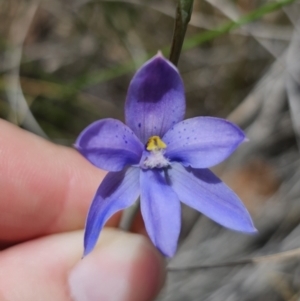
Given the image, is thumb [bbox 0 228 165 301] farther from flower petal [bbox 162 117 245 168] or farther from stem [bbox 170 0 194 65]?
stem [bbox 170 0 194 65]

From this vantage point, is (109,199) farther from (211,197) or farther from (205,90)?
(205,90)

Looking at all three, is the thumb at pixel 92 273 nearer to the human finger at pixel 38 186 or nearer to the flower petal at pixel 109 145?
the human finger at pixel 38 186

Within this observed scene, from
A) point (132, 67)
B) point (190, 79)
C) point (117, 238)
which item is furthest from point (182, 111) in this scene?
point (190, 79)

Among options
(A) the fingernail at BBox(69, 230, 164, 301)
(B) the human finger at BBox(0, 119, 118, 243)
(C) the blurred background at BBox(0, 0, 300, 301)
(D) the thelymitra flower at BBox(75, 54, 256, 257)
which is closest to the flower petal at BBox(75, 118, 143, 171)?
(D) the thelymitra flower at BBox(75, 54, 256, 257)

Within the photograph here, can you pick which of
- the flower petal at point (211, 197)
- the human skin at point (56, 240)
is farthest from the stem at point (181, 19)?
the human skin at point (56, 240)

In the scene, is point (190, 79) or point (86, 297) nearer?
point (86, 297)

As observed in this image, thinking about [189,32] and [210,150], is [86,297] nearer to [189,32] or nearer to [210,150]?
[210,150]

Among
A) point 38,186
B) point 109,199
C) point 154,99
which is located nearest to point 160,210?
point 109,199

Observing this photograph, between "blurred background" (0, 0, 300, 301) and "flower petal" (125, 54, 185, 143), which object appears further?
"blurred background" (0, 0, 300, 301)
